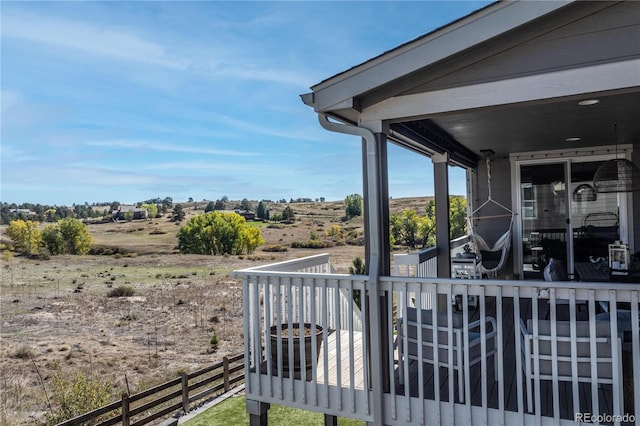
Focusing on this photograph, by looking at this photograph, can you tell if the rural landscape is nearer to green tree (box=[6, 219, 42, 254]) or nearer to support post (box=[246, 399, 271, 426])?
green tree (box=[6, 219, 42, 254])

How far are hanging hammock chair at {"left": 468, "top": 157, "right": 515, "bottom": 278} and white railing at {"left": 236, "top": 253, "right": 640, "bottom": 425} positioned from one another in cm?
269

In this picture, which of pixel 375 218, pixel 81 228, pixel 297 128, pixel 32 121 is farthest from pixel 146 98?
pixel 375 218

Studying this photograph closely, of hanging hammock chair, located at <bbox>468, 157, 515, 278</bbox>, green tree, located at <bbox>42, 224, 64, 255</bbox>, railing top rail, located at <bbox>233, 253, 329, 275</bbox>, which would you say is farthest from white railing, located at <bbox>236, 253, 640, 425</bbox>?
green tree, located at <bbox>42, 224, 64, 255</bbox>

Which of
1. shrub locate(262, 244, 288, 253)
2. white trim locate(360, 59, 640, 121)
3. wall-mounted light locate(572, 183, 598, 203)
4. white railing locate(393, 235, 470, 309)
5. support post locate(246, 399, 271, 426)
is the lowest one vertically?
shrub locate(262, 244, 288, 253)

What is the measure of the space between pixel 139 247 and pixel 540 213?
2529 cm

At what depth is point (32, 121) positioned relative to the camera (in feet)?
95.3

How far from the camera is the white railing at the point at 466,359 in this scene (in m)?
2.60

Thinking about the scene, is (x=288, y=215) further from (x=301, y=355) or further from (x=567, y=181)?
(x=301, y=355)

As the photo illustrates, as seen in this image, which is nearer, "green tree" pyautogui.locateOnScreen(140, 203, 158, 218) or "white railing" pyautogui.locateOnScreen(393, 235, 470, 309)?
"white railing" pyautogui.locateOnScreen(393, 235, 470, 309)

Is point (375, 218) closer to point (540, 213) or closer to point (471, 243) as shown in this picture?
point (471, 243)

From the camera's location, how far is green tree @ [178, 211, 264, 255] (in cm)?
3117

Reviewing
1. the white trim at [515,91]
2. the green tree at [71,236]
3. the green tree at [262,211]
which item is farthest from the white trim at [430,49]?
the green tree at [71,236]

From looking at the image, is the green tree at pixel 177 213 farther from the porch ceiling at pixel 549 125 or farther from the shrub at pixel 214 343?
the porch ceiling at pixel 549 125

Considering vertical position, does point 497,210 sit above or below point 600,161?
below
